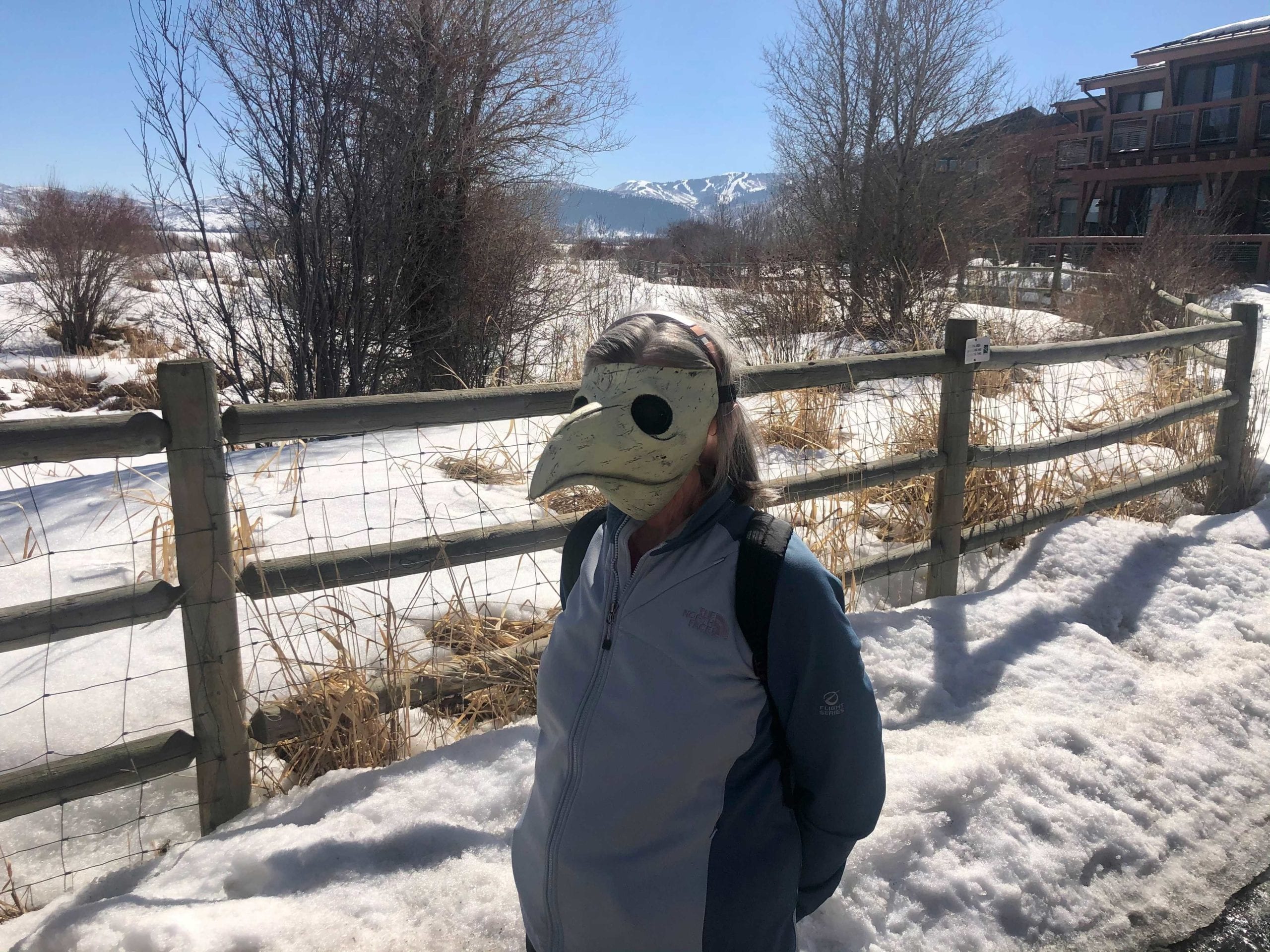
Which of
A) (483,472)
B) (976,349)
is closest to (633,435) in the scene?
(976,349)

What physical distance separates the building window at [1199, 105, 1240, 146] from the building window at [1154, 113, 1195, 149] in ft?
1.10

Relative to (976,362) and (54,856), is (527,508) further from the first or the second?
(54,856)

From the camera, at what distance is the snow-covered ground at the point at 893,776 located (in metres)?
2.32

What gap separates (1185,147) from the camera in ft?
84.2

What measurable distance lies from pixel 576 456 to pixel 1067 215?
37398mm

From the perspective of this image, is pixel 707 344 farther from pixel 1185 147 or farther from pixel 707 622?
→ pixel 1185 147

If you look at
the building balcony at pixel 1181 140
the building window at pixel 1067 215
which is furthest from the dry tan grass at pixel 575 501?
the building window at pixel 1067 215

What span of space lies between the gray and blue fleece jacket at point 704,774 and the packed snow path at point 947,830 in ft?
3.25

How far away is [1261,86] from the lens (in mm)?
24125

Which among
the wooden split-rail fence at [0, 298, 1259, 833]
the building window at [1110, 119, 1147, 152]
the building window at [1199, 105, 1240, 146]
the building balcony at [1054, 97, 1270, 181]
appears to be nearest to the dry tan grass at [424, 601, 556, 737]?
the wooden split-rail fence at [0, 298, 1259, 833]

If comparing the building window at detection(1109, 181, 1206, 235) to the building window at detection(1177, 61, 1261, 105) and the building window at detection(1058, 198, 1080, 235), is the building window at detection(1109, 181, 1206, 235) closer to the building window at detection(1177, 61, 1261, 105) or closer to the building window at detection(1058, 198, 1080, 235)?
the building window at detection(1177, 61, 1261, 105)

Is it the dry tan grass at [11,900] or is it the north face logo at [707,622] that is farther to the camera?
the dry tan grass at [11,900]

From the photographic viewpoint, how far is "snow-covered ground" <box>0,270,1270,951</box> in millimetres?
2324

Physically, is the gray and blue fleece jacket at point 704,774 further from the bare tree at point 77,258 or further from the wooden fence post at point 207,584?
the bare tree at point 77,258
